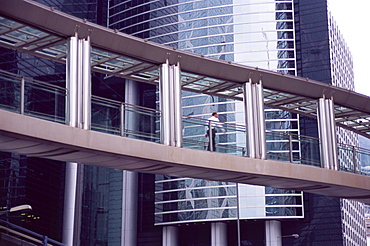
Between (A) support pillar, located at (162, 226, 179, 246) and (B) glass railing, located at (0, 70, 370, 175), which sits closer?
(B) glass railing, located at (0, 70, 370, 175)

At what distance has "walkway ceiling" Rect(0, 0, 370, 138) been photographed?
730 inches

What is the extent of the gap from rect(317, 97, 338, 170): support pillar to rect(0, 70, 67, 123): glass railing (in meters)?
10.4

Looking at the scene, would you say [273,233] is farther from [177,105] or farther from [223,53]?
[177,105]

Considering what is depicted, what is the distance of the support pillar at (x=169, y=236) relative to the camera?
2670 inches

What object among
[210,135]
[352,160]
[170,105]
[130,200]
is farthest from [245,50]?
[170,105]

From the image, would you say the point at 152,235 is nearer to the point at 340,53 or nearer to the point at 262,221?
the point at 262,221

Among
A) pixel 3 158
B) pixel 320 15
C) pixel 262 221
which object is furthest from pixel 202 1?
pixel 3 158

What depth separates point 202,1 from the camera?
6925 cm

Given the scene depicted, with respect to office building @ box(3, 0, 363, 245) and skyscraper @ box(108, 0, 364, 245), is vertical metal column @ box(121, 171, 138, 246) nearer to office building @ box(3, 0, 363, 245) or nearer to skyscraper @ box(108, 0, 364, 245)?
office building @ box(3, 0, 363, 245)

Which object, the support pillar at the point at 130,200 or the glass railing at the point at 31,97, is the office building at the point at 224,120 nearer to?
the support pillar at the point at 130,200

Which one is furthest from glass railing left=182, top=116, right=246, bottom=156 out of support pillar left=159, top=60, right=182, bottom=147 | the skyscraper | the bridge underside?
the skyscraper

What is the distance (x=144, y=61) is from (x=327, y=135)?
7865 millimetres

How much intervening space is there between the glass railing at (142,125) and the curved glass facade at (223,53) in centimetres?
3809

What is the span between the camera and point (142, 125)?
65.0 ft
